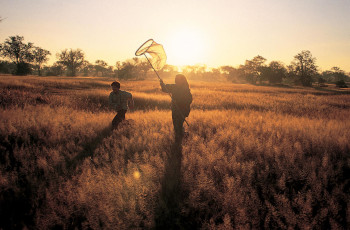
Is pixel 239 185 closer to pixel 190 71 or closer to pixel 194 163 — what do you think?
pixel 194 163

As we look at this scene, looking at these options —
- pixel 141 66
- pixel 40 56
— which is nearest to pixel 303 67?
pixel 141 66

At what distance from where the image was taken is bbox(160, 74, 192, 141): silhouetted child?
5000mm

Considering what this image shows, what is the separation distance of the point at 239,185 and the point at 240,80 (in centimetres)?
10649

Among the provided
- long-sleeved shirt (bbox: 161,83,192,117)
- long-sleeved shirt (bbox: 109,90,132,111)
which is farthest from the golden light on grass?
long-sleeved shirt (bbox: 109,90,132,111)

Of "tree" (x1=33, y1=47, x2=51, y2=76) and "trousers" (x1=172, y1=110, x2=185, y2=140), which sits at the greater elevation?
"tree" (x1=33, y1=47, x2=51, y2=76)

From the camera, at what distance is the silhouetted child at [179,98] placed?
5.00 meters

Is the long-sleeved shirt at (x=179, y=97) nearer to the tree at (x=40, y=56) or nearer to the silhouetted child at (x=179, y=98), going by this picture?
the silhouetted child at (x=179, y=98)

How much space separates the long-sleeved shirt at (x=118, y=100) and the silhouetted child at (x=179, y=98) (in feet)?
5.94

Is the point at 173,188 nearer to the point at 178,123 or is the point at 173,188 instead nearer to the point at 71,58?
the point at 178,123

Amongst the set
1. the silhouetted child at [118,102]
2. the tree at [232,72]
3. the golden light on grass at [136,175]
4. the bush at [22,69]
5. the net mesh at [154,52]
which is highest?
the tree at [232,72]

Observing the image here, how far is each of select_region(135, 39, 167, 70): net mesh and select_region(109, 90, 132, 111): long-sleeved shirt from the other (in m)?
1.56

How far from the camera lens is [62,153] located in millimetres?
4043

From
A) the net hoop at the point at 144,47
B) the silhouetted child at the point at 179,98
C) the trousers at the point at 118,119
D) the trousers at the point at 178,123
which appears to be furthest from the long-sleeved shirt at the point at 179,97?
the trousers at the point at 118,119

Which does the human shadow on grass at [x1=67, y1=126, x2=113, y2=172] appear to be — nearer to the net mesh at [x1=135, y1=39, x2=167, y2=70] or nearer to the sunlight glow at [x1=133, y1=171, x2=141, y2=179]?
the sunlight glow at [x1=133, y1=171, x2=141, y2=179]
